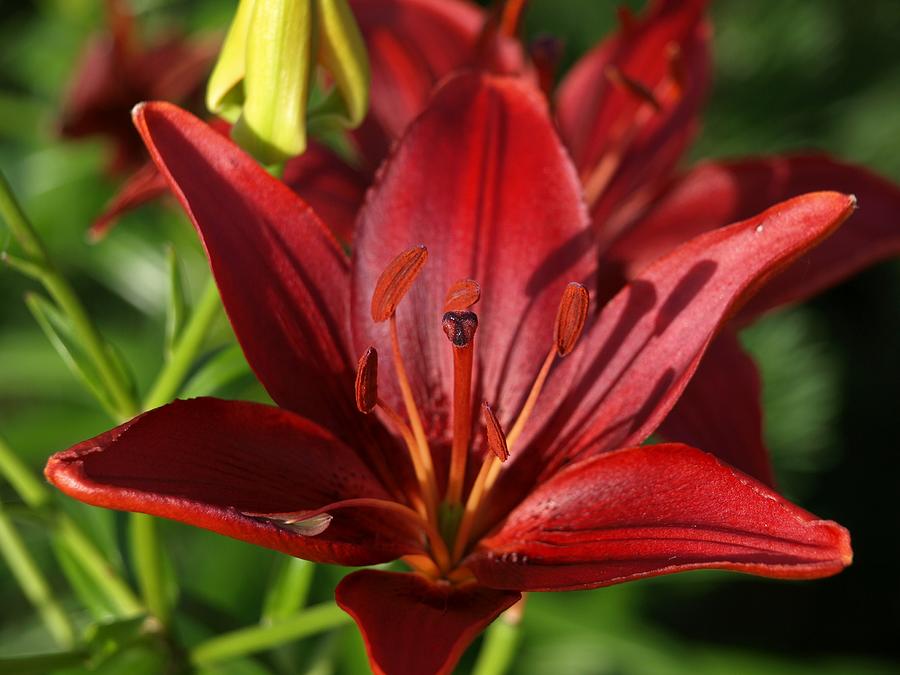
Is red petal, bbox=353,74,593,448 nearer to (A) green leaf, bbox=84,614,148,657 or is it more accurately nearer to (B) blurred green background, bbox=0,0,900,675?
(A) green leaf, bbox=84,614,148,657

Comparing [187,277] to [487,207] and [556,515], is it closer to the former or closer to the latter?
[487,207]

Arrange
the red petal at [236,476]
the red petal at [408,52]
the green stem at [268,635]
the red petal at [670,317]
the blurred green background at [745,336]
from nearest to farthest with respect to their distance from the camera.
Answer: the red petal at [236,476], the red petal at [670,317], the green stem at [268,635], the red petal at [408,52], the blurred green background at [745,336]

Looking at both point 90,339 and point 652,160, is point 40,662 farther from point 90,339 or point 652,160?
point 652,160

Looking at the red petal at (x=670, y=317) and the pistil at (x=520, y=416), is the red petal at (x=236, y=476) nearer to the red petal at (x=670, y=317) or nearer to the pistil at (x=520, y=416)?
the pistil at (x=520, y=416)

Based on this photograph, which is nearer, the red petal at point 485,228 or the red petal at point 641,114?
the red petal at point 485,228

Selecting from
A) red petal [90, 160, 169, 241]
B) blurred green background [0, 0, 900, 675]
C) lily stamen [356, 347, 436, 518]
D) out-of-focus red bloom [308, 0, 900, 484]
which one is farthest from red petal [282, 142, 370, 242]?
blurred green background [0, 0, 900, 675]

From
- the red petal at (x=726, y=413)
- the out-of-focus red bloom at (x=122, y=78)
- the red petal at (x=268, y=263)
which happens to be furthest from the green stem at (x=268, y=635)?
the out-of-focus red bloom at (x=122, y=78)
